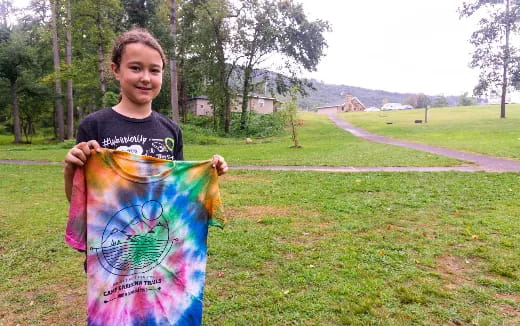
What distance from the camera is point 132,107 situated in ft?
6.15

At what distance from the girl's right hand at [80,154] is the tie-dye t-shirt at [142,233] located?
4 cm

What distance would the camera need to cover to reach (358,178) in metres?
9.76

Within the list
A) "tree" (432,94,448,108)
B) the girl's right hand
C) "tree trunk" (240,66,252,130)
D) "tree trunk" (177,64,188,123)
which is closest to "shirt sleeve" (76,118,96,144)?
the girl's right hand

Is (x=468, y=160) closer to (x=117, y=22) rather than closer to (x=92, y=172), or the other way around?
(x=92, y=172)

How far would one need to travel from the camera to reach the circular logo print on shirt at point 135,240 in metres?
1.70

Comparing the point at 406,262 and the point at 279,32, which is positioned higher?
the point at 279,32

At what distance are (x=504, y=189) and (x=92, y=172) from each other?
9.32m

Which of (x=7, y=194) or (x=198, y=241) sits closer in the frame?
(x=198, y=241)

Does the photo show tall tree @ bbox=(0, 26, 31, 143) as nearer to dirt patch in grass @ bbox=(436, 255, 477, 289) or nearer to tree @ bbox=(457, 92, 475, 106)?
dirt patch in grass @ bbox=(436, 255, 477, 289)

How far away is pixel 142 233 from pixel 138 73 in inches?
33.2

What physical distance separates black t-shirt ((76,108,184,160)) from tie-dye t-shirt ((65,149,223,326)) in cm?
16

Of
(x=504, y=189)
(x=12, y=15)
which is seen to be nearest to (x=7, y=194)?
(x=504, y=189)

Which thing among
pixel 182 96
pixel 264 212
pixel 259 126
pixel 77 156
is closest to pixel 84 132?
pixel 77 156

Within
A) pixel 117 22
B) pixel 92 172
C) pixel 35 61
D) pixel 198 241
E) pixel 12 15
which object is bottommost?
pixel 198 241
